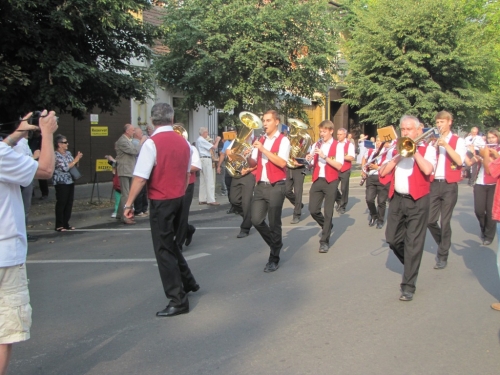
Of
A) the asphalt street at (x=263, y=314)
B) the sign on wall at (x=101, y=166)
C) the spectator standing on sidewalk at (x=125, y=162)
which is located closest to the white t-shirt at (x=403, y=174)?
the asphalt street at (x=263, y=314)

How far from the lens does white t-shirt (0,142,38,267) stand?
3.18 meters

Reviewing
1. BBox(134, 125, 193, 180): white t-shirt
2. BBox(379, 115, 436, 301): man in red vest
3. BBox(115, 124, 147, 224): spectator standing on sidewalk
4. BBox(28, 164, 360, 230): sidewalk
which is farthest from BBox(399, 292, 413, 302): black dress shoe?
BBox(28, 164, 360, 230): sidewalk

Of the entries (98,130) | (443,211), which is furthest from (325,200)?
(98,130)

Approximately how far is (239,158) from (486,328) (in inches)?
192

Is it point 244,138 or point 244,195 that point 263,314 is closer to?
point 244,138

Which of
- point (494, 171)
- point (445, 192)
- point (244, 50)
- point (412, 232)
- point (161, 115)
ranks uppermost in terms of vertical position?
point (244, 50)

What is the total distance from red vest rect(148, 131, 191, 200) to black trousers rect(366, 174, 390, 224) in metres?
6.09

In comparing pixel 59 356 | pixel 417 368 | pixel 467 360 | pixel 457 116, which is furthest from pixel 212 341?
pixel 457 116

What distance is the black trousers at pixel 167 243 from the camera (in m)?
5.11

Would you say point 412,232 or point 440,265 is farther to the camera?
point 440,265

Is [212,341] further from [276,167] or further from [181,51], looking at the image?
[181,51]

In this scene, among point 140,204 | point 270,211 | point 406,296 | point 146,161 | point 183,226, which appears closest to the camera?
point 146,161

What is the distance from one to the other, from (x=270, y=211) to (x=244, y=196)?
8.66 ft

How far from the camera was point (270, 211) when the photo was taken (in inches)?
272
